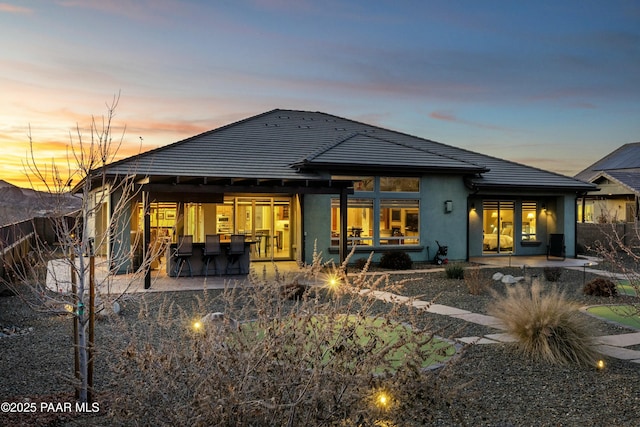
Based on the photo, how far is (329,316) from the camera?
3730 millimetres

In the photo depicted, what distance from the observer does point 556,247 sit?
2062 centimetres

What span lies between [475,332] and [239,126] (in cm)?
1466

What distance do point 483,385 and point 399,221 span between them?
528 inches

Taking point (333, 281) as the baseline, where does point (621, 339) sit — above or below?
below

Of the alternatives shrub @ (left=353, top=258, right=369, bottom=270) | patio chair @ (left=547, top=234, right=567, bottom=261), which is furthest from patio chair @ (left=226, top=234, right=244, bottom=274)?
patio chair @ (left=547, top=234, right=567, bottom=261)

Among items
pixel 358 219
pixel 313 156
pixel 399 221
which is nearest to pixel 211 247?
pixel 313 156

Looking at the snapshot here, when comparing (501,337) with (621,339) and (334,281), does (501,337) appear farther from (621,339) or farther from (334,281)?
(334,281)

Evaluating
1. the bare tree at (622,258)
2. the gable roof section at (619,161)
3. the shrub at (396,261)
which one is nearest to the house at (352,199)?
the shrub at (396,261)

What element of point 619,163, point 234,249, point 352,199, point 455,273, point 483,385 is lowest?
point 483,385

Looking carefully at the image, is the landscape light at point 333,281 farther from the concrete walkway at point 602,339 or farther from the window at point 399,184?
the window at point 399,184

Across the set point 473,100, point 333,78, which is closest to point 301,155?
point 333,78

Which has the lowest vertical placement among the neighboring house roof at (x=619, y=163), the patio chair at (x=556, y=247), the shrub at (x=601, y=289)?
the shrub at (x=601, y=289)

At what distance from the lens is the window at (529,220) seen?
72.1ft

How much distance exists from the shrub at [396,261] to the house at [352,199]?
0.89 meters
